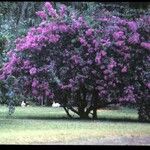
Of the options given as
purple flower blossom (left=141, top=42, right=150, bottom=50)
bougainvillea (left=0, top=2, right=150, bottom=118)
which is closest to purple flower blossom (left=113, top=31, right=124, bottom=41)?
bougainvillea (left=0, top=2, right=150, bottom=118)

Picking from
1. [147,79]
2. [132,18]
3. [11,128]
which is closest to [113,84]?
[147,79]

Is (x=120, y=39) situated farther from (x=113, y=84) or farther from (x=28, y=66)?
(x=28, y=66)

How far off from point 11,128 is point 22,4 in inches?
67.0

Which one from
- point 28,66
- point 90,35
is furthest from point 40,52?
point 90,35

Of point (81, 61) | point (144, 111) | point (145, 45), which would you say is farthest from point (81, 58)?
point (144, 111)

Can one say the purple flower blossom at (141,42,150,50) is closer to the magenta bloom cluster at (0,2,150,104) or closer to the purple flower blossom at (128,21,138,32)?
the magenta bloom cluster at (0,2,150,104)

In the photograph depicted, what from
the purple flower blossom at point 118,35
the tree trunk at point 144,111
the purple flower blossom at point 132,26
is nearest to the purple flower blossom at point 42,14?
the purple flower blossom at point 118,35

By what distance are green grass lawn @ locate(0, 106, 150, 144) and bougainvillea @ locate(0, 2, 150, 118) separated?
184mm

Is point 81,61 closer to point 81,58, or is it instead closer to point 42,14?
point 81,58

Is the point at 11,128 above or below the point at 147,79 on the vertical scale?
below

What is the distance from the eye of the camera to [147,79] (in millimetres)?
7828

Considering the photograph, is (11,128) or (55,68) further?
(55,68)

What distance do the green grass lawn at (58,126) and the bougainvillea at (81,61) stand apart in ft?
0.60

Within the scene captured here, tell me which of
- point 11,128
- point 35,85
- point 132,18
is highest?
point 132,18
